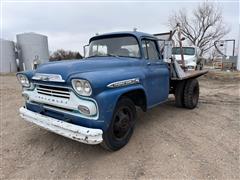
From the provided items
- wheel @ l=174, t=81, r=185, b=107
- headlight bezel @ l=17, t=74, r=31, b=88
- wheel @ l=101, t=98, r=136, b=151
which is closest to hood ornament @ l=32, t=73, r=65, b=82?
headlight bezel @ l=17, t=74, r=31, b=88

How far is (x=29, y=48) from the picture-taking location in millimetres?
27250

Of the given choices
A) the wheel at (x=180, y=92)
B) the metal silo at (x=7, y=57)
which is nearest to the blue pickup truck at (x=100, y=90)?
the wheel at (x=180, y=92)

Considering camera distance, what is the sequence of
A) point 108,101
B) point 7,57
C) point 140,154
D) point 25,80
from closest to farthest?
point 108,101, point 140,154, point 25,80, point 7,57

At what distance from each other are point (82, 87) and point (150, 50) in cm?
219

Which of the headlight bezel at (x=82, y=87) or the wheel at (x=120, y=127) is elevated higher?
the headlight bezel at (x=82, y=87)

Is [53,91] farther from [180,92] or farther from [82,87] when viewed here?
[180,92]

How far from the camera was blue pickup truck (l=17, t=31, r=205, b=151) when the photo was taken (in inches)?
105

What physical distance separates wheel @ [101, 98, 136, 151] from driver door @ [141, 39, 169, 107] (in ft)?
2.13

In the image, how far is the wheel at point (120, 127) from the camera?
301 cm

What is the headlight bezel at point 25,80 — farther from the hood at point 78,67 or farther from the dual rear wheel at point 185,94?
the dual rear wheel at point 185,94

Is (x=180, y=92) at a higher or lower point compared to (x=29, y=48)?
lower

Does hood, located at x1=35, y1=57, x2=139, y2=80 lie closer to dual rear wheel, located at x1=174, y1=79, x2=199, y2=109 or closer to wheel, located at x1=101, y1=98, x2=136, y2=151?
wheel, located at x1=101, y1=98, x2=136, y2=151

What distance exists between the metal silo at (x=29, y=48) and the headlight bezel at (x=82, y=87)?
85.3 ft

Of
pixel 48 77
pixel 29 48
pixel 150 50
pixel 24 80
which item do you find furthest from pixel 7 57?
pixel 48 77
